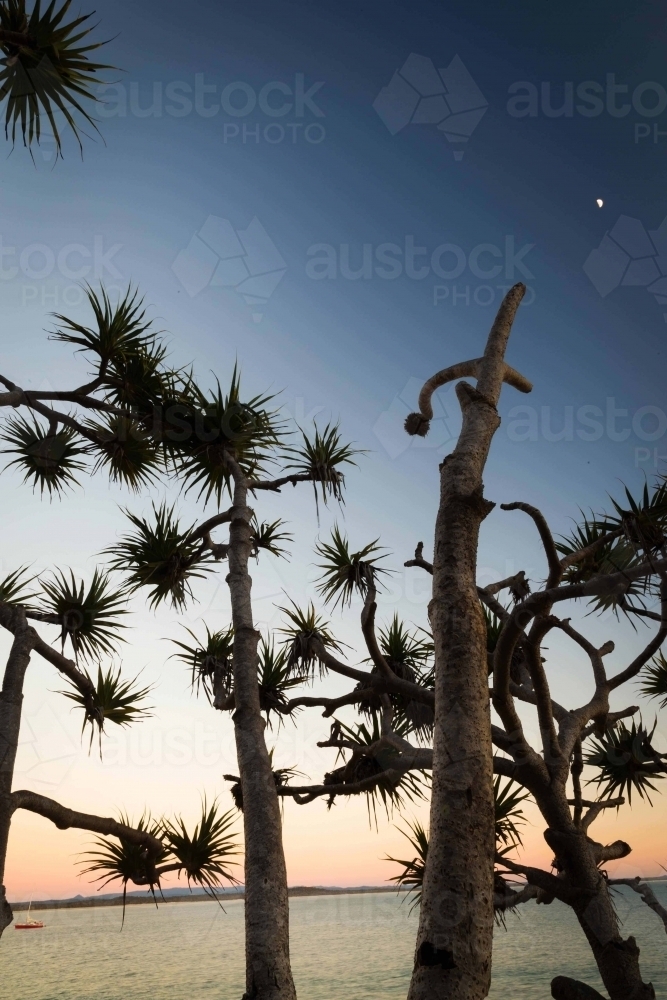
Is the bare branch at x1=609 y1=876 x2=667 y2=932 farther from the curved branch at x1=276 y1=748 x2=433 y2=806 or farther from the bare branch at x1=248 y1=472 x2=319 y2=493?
the bare branch at x1=248 y1=472 x2=319 y2=493

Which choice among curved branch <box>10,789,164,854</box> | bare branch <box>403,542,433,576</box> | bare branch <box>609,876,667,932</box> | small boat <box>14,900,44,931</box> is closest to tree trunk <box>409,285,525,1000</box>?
bare branch <box>403,542,433,576</box>

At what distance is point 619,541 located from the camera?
270 inches

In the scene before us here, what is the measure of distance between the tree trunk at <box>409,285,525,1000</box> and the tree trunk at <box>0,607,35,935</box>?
13.0ft

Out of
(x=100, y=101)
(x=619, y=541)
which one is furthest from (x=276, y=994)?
(x=100, y=101)

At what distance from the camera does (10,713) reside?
20.0ft

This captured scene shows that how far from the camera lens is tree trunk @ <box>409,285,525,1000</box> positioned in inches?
107

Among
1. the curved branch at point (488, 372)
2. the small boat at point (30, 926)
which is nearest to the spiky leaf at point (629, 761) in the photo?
the curved branch at point (488, 372)

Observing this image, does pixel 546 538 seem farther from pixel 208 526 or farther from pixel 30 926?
pixel 30 926

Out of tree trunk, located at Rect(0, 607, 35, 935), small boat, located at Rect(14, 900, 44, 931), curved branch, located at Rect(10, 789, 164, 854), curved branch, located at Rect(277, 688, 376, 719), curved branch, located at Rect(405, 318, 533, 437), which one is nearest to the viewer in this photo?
curved branch, located at Rect(405, 318, 533, 437)

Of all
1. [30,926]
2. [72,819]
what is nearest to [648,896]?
[72,819]

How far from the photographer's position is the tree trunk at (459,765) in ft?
8.91

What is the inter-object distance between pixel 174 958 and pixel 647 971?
33906 mm

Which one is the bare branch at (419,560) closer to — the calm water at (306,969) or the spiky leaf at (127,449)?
the spiky leaf at (127,449)

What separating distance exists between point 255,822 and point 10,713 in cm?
226
